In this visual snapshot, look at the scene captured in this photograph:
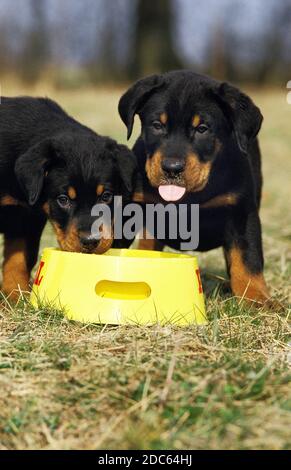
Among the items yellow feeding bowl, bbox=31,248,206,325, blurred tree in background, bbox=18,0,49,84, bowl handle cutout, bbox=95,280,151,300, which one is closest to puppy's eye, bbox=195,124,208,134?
yellow feeding bowl, bbox=31,248,206,325

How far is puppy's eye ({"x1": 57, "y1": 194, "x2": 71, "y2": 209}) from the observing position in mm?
3156

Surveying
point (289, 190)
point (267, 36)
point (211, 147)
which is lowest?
point (289, 190)

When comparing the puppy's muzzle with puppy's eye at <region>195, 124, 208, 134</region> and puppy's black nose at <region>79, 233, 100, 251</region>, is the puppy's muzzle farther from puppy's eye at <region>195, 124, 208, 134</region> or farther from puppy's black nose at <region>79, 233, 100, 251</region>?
puppy's black nose at <region>79, 233, 100, 251</region>

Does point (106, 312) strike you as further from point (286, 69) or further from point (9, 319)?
point (286, 69)

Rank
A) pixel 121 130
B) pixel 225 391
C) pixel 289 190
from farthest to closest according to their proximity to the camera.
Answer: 1. pixel 121 130
2. pixel 289 190
3. pixel 225 391

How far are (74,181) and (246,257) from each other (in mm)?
908

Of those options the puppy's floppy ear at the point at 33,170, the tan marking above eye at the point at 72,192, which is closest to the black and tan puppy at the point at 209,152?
the tan marking above eye at the point at 72,192

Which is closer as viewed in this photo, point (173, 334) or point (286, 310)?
point (173, 334)

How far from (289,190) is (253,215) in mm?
4540

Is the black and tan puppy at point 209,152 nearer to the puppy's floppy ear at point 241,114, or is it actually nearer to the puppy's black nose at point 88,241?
the puppy's floppy ear at point 241,114

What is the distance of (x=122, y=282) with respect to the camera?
3.05m
